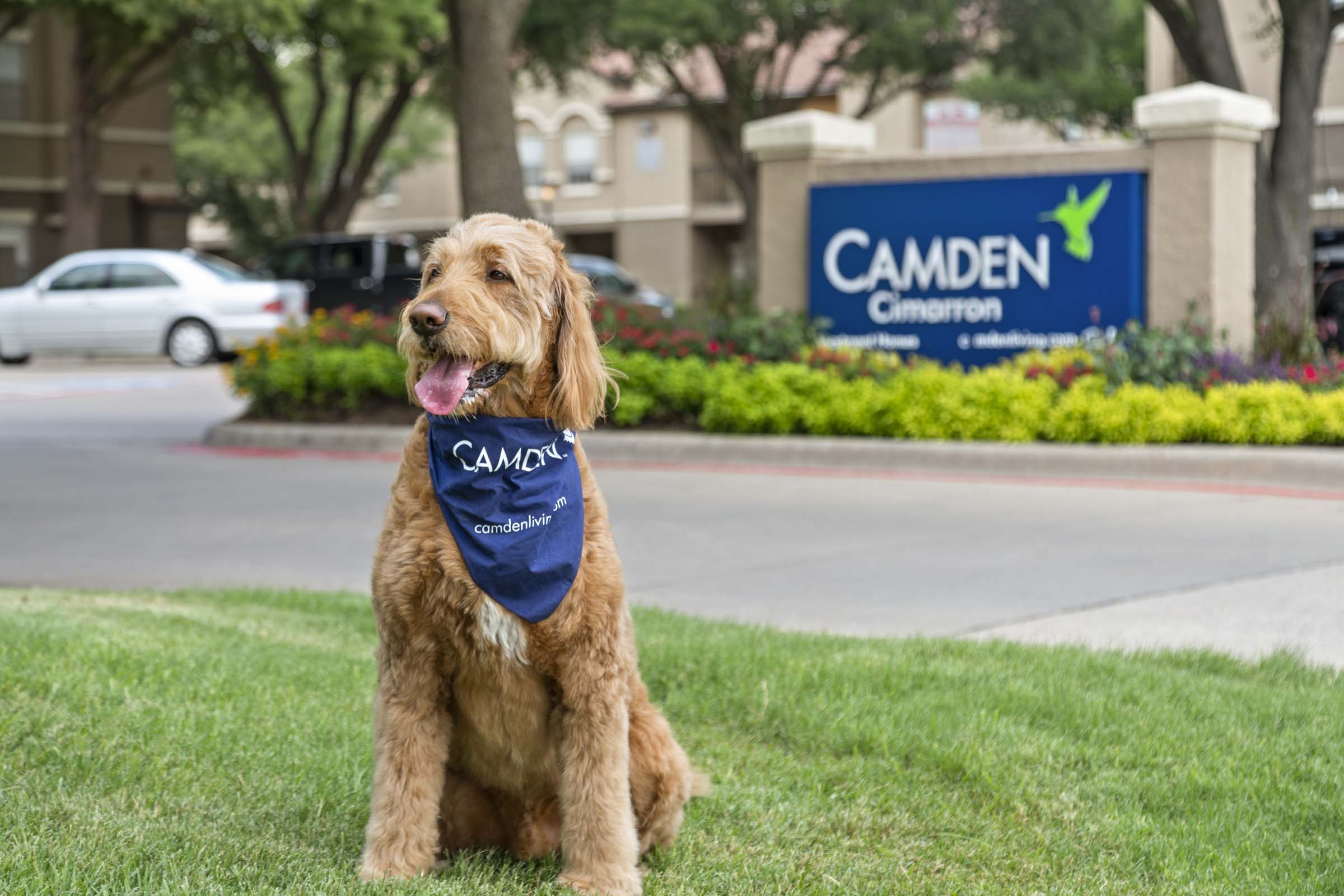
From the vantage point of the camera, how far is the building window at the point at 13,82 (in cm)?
3547

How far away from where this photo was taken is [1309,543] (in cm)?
862

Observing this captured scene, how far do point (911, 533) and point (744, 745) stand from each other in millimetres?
4419

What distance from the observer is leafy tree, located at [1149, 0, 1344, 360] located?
15008 mm

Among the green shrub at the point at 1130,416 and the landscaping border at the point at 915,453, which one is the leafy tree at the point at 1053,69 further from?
the landscaping border at the point at 915,453

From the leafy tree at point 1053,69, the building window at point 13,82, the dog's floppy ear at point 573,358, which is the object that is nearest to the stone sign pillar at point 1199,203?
the dog's floppy ear at point 573,358

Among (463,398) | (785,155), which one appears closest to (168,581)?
(463,398)

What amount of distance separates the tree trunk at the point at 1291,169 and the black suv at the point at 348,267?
14863 millimetres

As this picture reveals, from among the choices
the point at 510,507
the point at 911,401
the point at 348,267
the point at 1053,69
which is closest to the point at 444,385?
the point at 510,507

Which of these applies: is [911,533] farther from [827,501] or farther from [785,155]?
[785,155]

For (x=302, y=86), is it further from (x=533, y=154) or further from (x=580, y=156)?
(x=580, y=156)

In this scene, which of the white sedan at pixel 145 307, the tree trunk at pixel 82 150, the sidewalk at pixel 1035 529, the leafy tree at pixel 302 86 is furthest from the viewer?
the tree trunk at pixel 82 150

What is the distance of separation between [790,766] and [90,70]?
29.2m

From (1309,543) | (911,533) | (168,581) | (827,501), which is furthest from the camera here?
(827,501)

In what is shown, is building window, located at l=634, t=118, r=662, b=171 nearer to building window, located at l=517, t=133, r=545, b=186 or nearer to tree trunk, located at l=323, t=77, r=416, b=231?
building window, located at l=517, t=133, r=545, b=186
